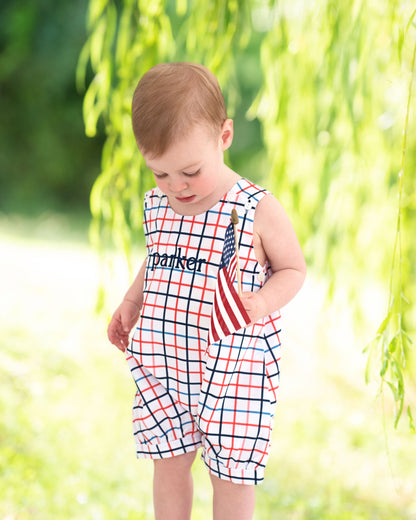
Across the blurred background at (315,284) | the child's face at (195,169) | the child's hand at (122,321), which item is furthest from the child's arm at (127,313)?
the blurred background at (315,284)

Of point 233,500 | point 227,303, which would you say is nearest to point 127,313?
point 227,303

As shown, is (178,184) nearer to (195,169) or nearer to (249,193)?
(195,169)

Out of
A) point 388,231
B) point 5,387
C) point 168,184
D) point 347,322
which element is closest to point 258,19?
point 347,322

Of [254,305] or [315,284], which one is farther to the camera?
[315,284]

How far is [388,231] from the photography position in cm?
280

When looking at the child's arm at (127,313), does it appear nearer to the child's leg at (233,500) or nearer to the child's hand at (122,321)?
the child's hand at (122,321)

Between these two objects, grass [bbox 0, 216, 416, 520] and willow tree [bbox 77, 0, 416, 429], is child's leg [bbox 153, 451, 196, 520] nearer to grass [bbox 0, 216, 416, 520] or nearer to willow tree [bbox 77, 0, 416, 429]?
grass [bbox 0, 216, 416, 520]

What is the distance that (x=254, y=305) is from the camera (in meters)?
1.13

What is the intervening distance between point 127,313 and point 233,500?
1.47ft

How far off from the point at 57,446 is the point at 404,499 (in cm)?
121

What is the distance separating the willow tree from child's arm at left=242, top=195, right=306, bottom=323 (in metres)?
0.40

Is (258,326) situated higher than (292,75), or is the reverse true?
(292,75)

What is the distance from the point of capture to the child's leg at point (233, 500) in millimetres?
1252

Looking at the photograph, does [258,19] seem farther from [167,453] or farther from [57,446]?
[167,453]
